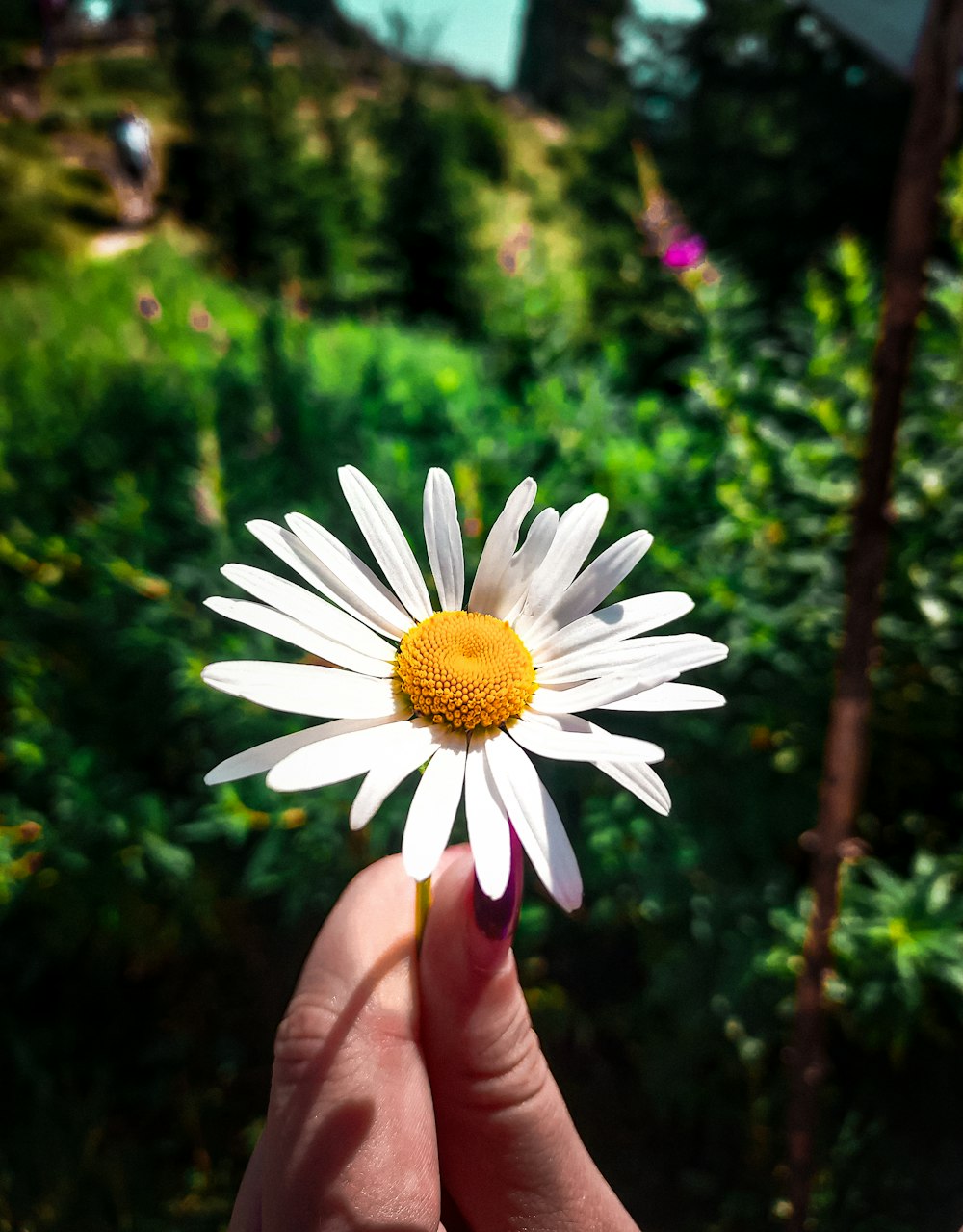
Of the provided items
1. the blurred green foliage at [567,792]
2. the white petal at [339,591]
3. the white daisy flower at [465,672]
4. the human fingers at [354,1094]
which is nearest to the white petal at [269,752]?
the white daisy flower at [465,672]

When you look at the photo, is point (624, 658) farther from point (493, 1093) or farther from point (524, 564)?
point (493, 1093)

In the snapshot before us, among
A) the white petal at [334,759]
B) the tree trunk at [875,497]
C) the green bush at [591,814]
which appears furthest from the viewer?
the green bush at [591,814]

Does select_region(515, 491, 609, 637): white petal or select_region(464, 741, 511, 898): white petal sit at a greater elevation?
select_region(515, 491, 609, 637): white petal

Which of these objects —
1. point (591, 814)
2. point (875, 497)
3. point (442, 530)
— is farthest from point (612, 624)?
point (591, 814)

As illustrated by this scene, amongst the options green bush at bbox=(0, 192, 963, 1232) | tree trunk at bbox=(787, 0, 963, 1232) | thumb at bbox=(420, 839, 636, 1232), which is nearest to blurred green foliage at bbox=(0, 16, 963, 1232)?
green bush at bbox=(0, 192, 963, 1232)

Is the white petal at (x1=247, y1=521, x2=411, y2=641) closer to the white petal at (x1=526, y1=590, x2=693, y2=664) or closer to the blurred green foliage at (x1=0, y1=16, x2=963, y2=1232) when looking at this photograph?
the white petal at (x1=526, y1=590, x2=693, y2=664)

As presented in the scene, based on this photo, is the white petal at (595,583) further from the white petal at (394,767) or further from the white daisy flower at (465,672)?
the white petal at (394,767)
